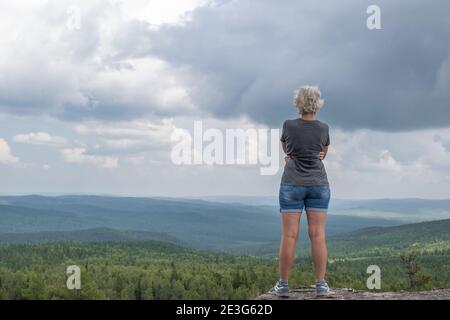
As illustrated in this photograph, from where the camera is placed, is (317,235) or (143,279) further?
(143,279)

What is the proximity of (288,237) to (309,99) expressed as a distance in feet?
8.86

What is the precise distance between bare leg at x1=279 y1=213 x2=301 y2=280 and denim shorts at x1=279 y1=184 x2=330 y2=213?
14 cm

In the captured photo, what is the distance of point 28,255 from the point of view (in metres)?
120

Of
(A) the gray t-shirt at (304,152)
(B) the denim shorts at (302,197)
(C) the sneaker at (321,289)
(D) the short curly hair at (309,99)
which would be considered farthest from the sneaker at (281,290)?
(D) the short curly hair at (309,99)

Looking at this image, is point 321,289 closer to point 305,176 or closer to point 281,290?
point 281,290

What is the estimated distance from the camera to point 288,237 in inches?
434

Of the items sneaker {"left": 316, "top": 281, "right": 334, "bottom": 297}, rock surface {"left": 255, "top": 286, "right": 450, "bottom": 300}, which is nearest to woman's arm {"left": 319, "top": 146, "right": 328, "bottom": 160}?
sneaker {"left": 316, "top": 281, "right": 334, "bottom": 297}

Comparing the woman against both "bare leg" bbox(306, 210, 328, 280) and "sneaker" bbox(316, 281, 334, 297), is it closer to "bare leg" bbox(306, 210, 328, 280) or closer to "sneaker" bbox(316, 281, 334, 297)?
"bare leg" bbox(306, 210, 328, 280)

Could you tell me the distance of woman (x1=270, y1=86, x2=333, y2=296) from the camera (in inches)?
428
